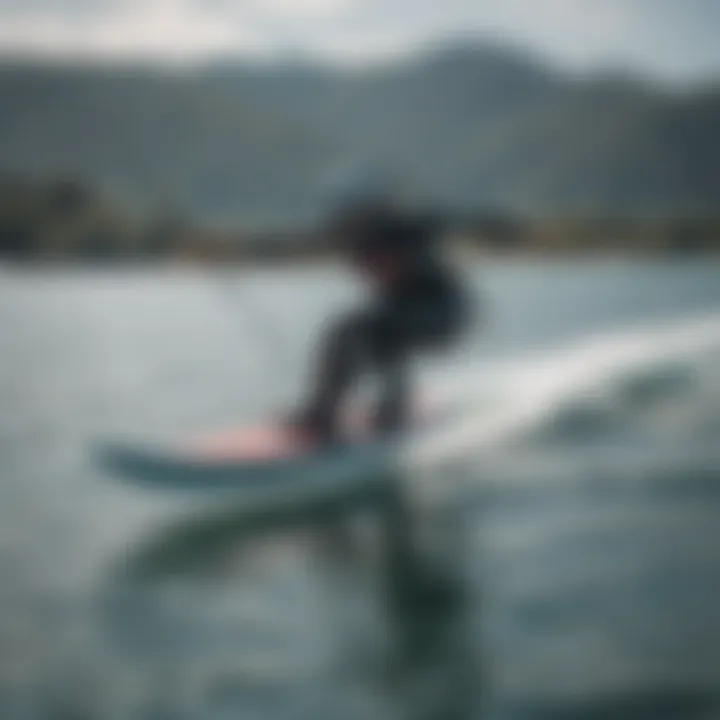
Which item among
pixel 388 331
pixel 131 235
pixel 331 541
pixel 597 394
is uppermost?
pixel 131 235

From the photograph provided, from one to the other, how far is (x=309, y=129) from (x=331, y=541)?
1.71ft

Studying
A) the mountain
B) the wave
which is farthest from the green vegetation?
the wave

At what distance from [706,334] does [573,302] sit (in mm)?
191

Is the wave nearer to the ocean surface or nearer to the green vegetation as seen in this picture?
the ocean surface

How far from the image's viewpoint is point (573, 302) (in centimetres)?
140

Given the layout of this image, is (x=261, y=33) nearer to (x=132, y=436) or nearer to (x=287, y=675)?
(x=132, y=436)

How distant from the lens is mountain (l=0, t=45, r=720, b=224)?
52.7 inches

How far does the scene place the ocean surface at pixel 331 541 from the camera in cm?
130

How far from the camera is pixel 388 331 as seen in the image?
4.41 feet

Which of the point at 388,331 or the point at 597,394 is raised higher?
the point at 388,331

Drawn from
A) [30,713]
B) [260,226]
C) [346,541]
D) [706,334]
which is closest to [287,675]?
[346,541]

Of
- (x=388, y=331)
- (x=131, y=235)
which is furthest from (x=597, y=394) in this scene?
(x=131, y=235)

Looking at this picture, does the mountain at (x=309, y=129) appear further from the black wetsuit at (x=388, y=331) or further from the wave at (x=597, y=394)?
the wave at (x=597, y=394)

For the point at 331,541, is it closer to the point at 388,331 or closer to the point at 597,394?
the point at 388,331
